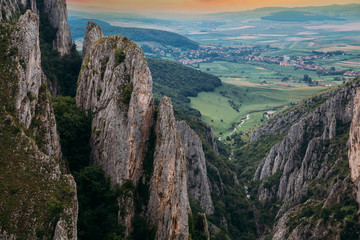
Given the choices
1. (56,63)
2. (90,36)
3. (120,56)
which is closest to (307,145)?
(90,36)

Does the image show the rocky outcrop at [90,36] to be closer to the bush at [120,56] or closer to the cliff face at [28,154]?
the bush at [120,56]

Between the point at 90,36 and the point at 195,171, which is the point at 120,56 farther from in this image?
the point at 195,171

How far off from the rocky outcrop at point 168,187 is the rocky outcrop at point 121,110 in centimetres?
306

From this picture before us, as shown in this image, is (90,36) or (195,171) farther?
(195,171)

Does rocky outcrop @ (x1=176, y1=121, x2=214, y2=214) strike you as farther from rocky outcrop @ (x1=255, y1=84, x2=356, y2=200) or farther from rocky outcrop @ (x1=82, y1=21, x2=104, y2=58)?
rocky outcrop @ (x1=82, y1=21, x2=104, y2=58)

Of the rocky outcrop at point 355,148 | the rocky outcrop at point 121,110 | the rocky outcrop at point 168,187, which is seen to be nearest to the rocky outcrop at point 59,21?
the rocky outcrop at point 121,110

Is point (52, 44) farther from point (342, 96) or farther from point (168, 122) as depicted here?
point (342, 96)

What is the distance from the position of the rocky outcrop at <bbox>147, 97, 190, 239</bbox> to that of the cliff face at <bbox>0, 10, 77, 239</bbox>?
16800 mm

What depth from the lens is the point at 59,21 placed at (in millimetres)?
110188

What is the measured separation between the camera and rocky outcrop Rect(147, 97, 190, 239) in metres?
59.0

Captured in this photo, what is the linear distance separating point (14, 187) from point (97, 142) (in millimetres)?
23425

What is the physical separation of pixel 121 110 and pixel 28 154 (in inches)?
809

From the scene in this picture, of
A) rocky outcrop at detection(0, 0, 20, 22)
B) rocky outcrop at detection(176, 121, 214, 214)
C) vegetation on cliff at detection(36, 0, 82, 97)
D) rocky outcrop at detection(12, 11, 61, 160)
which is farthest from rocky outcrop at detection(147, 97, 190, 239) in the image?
rocky outcrop at detection(176, 121, 214, 214)

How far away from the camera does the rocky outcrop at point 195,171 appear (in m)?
117
